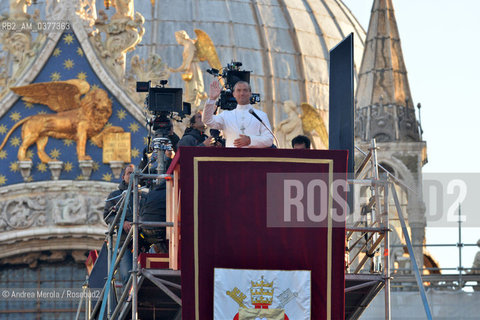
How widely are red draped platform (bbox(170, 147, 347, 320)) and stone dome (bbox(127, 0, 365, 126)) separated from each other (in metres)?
33.9

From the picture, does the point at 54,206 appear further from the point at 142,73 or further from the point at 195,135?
the point at 195,135

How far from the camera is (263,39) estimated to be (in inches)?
2175

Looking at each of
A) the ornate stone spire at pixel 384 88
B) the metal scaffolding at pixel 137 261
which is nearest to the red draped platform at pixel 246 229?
the metal scaffolding at pixel 137 261

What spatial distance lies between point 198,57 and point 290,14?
1934 centimetres

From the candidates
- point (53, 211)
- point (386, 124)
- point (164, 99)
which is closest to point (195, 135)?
point (164, 99)

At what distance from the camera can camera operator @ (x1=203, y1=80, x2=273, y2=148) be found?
18.3 metres

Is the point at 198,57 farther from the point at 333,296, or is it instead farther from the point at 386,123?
the point at 333,296

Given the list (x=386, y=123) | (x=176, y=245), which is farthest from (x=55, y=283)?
(x=176, y=245)

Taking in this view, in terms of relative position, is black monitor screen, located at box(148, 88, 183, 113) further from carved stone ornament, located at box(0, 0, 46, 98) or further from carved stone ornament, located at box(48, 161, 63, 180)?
carved stone ornament, located at box(0, 0, 46, 98)

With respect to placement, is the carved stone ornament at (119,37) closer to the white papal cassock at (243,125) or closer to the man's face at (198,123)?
the man's face at (198,123)

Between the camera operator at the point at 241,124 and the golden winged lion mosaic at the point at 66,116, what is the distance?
15.8m

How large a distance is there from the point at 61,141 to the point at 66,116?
22.4 inches

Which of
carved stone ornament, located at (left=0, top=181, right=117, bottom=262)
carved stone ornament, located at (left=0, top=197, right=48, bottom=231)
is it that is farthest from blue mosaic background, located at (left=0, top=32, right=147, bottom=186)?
carved stone ornament, located at (left=0, top=197, right=48, bottom=231)

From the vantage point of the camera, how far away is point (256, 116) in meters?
18.4
